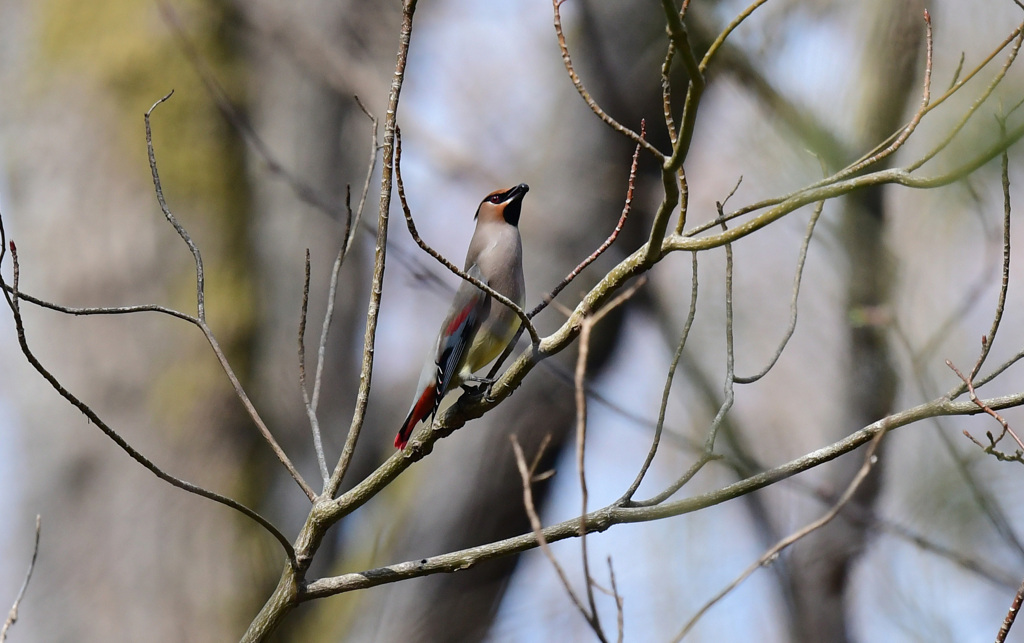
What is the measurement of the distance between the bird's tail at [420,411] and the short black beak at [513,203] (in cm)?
90

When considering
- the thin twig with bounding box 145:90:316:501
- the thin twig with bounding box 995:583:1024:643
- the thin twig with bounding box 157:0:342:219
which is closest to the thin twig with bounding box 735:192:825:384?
the thin twig with bounding box 995:583:1024:643

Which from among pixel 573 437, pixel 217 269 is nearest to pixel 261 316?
pixel 217 269

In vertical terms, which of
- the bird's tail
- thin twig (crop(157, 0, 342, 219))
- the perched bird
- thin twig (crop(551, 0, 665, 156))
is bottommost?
thin twig (crop(551, 0, 665, 156))

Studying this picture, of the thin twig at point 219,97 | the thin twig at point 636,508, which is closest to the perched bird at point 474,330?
the thin twig at point 636,508

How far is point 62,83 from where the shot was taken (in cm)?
551

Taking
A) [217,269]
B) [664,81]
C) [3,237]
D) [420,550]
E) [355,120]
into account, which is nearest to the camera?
[664,81]

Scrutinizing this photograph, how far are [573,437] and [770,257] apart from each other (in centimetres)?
274

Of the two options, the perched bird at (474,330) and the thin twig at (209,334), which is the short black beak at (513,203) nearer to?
the perched bird at (474,330)

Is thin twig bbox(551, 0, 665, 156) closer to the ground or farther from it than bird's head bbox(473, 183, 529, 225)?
closer to the ground

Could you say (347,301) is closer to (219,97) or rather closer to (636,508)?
(219,97)

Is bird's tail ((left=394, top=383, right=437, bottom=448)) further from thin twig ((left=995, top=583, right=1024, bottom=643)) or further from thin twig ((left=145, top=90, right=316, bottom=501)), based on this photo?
thin twig ((left=995, top=583, right=1024, bottom=643))

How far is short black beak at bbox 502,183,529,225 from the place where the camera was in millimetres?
3863

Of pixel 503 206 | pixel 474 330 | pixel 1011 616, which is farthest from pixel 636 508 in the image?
pixel 503 206

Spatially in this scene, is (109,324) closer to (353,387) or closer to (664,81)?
(353,387)
